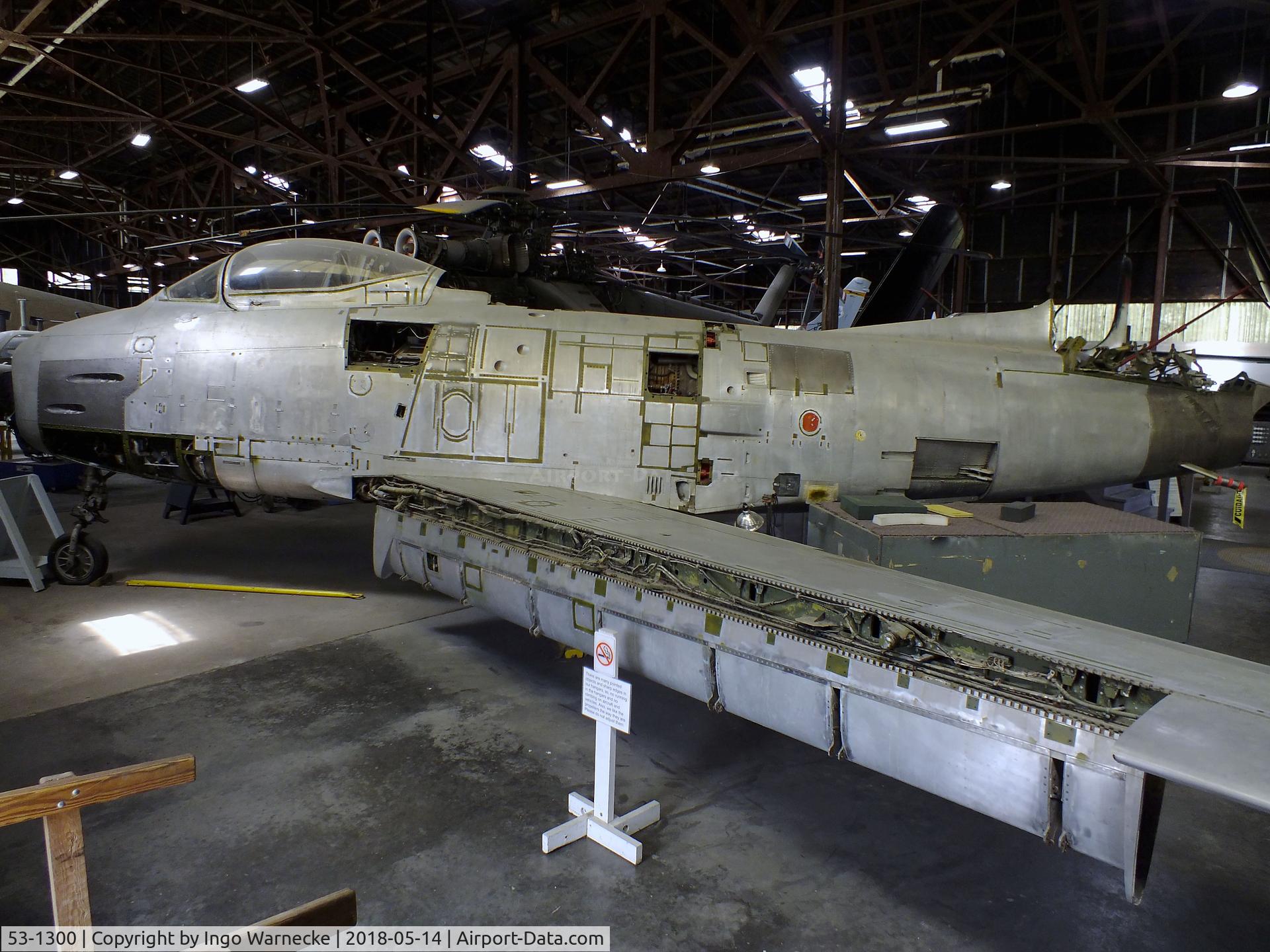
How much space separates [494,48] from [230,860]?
17618 mm

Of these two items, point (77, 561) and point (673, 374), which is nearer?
point (673, 374)

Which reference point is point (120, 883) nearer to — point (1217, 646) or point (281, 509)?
point (1217, 646)

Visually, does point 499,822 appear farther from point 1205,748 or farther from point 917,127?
point 917,127

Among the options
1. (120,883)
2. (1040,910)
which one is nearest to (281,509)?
(120,883)

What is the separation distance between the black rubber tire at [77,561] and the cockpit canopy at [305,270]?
287cm

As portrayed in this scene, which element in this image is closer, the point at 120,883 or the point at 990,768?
the point at 990,768

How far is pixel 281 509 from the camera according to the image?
1170cm

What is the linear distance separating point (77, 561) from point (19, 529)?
2.05 ft

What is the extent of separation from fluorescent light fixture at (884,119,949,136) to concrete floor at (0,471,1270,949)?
15362 millimetres

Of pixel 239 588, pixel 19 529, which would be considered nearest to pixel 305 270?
pixel 239 588

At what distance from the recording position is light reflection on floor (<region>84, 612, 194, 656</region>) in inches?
240

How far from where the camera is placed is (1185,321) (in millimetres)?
22078

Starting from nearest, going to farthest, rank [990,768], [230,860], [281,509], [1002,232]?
[990,768], [230,860], [281,509], [1002,232]

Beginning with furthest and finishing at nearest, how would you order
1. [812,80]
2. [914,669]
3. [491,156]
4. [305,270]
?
[491,156]
[812,80]
[305,270]
[914,669]
